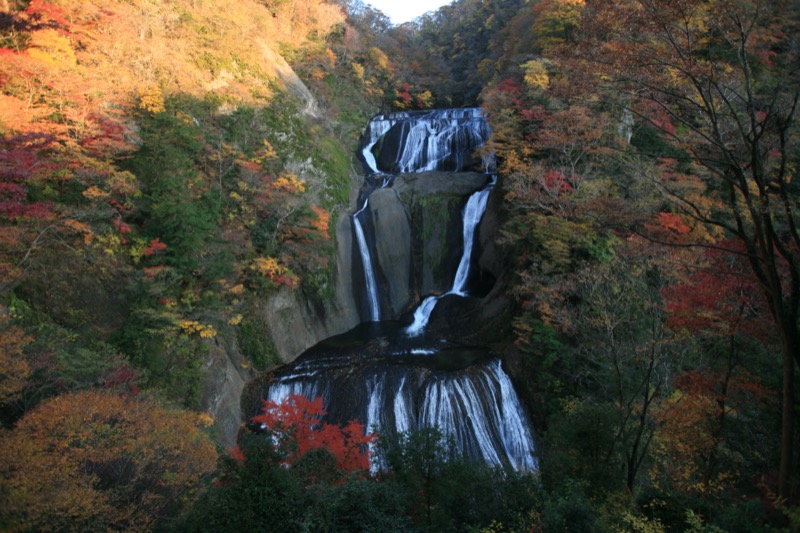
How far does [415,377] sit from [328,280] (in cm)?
698

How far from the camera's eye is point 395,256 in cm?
2064

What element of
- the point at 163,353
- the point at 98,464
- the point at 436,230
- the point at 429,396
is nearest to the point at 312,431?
the point at 429,396

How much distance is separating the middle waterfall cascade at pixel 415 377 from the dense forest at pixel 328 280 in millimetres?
909

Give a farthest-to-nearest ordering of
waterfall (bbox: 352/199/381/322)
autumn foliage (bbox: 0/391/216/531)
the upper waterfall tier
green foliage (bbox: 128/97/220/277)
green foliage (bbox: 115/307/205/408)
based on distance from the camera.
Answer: the upper waterfall tier
waterfall (bbox: 352/199/381/322)
green foliage (bbox: 128/97/220/277)
green foliage (bbox: 115/307/205/408)
autumn foliage (bbox: 0/391/216/531)

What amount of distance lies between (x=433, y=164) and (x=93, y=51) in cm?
1620

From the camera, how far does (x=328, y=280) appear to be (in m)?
18.0

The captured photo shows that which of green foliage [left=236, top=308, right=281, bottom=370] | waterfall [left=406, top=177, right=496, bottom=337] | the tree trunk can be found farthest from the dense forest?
waterfall [left=406, top=177, right=496, bottom=337]

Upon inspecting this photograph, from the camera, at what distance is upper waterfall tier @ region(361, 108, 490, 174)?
23.6 meters

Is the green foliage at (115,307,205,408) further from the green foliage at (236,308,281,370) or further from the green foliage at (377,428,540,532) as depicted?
the green foliage at (377,428,540,532)

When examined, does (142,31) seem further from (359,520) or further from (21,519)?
(359,520)

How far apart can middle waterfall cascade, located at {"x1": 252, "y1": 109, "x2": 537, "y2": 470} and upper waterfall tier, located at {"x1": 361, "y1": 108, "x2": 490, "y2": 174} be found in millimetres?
2748

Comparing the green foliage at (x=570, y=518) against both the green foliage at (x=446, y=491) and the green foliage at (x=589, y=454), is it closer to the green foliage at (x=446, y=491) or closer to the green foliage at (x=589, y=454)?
the green foliage at (x=446, y=491)

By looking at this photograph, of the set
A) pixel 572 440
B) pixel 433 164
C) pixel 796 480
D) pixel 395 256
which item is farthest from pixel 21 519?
pixel 433 164

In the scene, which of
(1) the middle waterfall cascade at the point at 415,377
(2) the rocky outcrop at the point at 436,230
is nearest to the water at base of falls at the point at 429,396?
(1) the middle waterfall cascade at the point at 415,377
